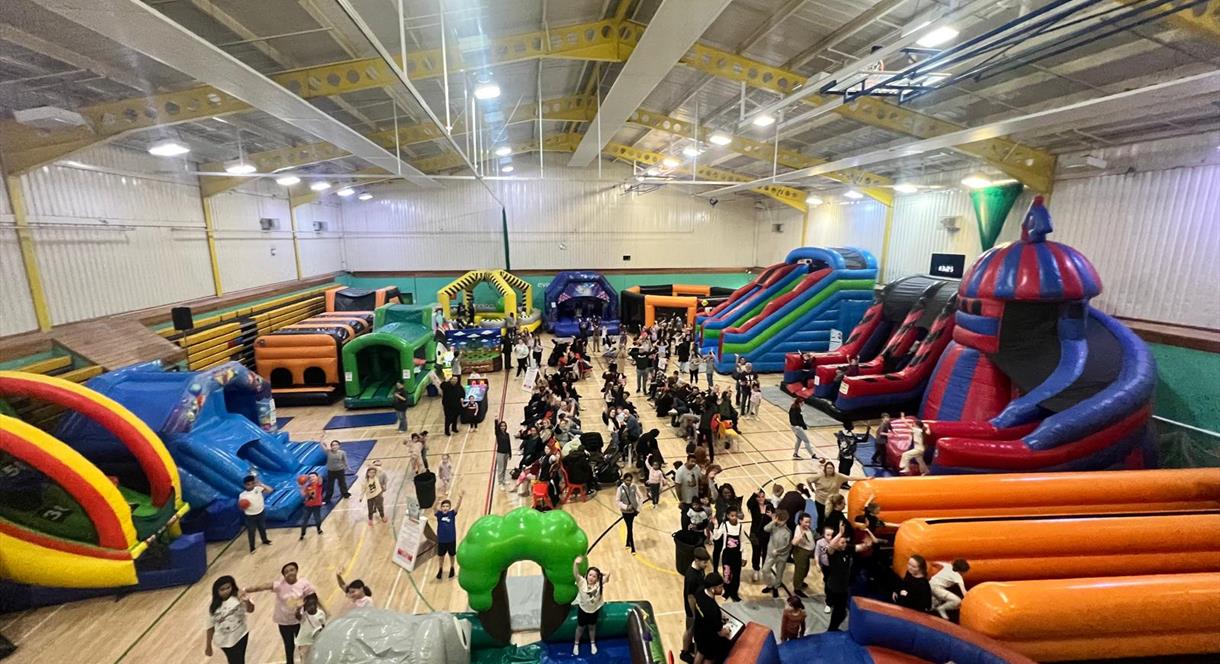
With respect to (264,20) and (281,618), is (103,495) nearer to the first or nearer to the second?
(281,618)

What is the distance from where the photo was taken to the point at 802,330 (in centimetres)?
1373

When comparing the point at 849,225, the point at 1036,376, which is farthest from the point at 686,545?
the point at 849,225

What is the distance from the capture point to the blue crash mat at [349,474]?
6.93 metres

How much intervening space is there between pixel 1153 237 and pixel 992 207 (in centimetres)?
292

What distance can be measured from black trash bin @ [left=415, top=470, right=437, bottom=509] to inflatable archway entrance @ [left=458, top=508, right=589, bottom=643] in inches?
114

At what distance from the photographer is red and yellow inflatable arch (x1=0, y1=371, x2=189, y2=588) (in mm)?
5113

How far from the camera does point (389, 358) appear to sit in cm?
1273

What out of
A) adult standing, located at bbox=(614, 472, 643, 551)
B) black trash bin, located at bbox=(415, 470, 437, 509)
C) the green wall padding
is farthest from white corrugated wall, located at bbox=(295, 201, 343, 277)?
adult standing, located at bbox=(614, 472, 643, 551)

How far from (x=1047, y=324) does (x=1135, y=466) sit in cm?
212

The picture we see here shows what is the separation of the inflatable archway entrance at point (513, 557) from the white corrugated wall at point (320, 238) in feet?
55.0

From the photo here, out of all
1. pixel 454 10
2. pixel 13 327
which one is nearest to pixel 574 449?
pixel 454 10

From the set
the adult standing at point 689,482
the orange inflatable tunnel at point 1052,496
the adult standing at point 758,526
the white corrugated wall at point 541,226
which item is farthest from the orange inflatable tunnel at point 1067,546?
the white corrugated wall at point 541,226

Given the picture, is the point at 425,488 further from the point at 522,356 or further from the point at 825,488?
the point at 522,356

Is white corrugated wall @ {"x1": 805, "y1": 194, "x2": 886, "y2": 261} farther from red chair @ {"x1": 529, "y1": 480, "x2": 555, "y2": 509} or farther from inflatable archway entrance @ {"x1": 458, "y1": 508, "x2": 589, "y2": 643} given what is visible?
inflatable archway entrance @ {"x1": 458, "y1": 508, "x2": 589, "y2": 643}
